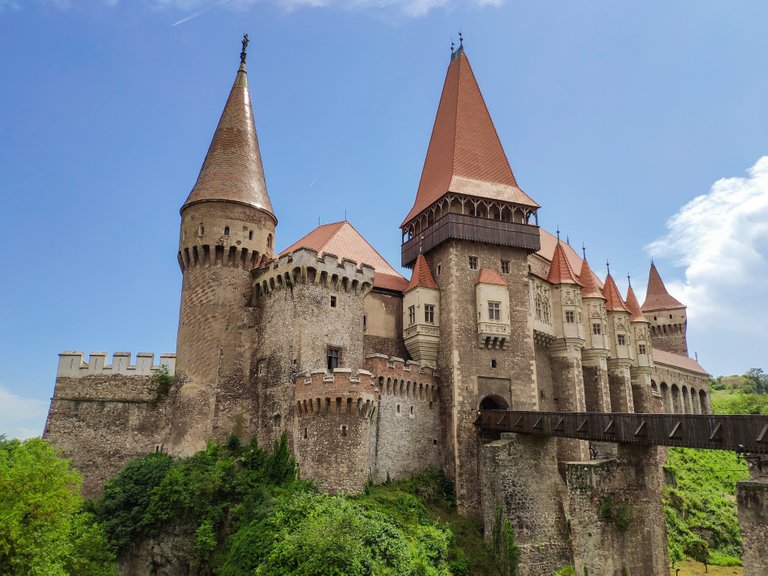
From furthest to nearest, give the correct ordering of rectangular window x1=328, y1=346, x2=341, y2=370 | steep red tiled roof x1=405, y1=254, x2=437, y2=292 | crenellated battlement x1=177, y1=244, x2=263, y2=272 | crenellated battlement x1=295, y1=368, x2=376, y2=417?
steep red tiled roof x1=405, y1=254, x2=437, y2=292
crenellated battlement x1=177, y1=244, x2=263, y2=272
rectangular window x1=328, y1=346, x2=341, y2=370
crenellated battlement x1=295, y1=368, x2=376, y2=417

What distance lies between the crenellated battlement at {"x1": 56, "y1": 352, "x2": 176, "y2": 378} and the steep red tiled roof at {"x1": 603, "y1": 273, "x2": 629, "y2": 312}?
27.4 meters

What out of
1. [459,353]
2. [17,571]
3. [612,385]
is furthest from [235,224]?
[612,385]

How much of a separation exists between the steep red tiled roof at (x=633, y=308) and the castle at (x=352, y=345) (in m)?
8.82

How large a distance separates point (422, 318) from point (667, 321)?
4279 cm

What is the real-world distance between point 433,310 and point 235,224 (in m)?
10.8

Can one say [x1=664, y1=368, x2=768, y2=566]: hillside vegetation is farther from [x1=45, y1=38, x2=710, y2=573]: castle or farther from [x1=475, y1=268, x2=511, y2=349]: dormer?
[x1=475, y1=268, x2=511, y2=349]: dormer

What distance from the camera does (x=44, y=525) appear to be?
72.2 feet

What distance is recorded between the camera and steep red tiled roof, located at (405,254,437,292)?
110 feet

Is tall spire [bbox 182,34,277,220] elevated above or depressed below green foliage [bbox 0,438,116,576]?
above

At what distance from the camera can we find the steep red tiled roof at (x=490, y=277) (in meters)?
33.1

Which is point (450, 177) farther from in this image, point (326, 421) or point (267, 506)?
point (267, 506)

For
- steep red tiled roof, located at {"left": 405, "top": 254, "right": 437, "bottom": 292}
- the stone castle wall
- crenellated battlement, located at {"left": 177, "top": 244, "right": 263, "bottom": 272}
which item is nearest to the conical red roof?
steep red tiled roof, located at {"left": 405, "top": 254, "right": 437, "bottom": 292}

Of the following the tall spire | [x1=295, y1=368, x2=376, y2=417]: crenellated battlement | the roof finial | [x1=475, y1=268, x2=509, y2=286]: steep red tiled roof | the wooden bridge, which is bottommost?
the wooden bridge

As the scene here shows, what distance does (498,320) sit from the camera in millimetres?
32750
